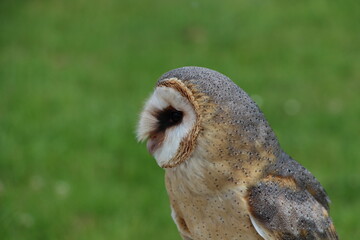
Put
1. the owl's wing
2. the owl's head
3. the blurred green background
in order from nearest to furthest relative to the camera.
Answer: the owl's head < the owl's wing < the blurred green background

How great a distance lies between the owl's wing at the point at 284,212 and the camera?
1.67 meters

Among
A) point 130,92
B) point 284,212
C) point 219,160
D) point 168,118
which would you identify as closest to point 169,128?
point 168,118

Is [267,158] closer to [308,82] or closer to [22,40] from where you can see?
[308,82]

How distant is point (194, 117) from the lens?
1.55 meters

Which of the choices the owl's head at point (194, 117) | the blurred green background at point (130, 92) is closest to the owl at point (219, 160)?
the owl's head at point (194, 117)

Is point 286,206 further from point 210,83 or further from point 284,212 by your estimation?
point 210,83

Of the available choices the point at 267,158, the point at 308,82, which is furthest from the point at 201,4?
the point at 267,158

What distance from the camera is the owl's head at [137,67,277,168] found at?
60.9 inches

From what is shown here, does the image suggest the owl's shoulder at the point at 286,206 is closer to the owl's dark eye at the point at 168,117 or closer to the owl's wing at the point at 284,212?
the owl's wing at the point at 284,212

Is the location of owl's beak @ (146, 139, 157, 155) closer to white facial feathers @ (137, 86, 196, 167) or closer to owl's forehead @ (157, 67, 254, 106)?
white facial feathers @ (137, 86, 196, 167)

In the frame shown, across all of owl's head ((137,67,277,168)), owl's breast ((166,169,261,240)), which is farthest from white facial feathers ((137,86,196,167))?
owl's breast ((166,169,261,240))

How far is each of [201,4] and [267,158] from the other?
401 cm

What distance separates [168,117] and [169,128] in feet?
0.09

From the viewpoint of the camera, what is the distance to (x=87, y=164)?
3.90 meters
